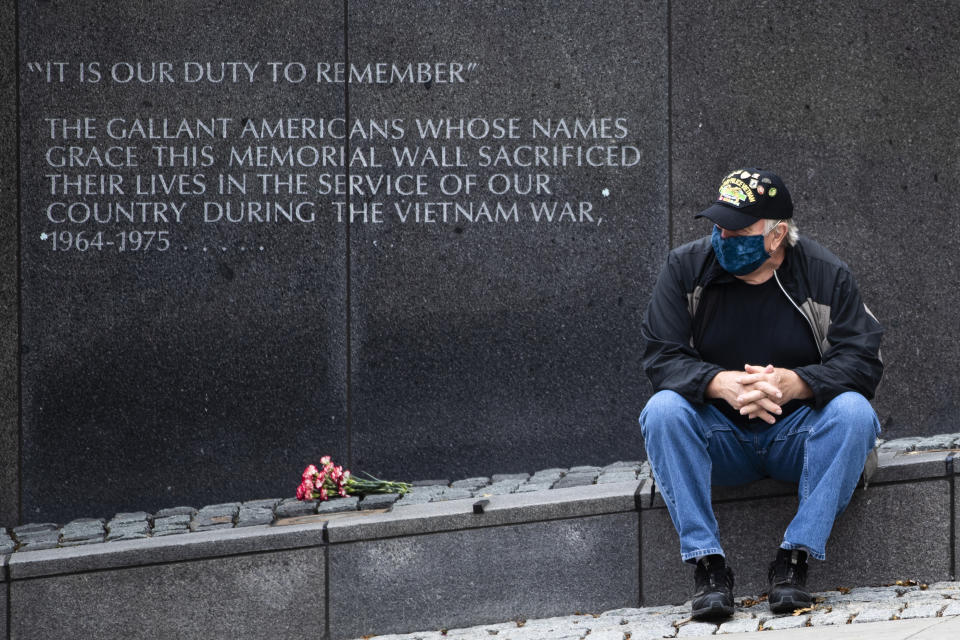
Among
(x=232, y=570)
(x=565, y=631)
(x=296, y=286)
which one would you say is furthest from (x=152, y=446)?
(x=565, y=631)

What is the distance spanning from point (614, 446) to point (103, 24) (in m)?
3.42

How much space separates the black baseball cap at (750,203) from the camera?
4147mm

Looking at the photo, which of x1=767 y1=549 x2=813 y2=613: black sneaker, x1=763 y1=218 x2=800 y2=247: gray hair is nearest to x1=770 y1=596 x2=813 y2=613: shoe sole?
x1=767 y1=549 x2=813 y2=613: black sneaker

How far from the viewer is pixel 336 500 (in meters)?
5.25

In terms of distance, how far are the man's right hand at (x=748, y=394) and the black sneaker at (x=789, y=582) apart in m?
0.44

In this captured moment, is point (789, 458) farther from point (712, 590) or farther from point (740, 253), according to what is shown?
point (740, 253)

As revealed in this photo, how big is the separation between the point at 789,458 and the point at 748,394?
300 mm

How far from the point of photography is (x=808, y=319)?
420 centimetres

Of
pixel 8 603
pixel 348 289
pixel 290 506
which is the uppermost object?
pixel 348 289

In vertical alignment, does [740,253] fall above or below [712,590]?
above

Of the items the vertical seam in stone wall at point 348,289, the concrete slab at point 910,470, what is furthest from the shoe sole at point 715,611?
the vertical seam in stone wall at point 348,289

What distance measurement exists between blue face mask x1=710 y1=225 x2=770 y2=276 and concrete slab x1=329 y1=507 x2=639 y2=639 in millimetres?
1040

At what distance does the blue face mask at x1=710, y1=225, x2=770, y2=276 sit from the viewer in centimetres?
418

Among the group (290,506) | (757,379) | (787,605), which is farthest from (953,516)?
(290,506)
